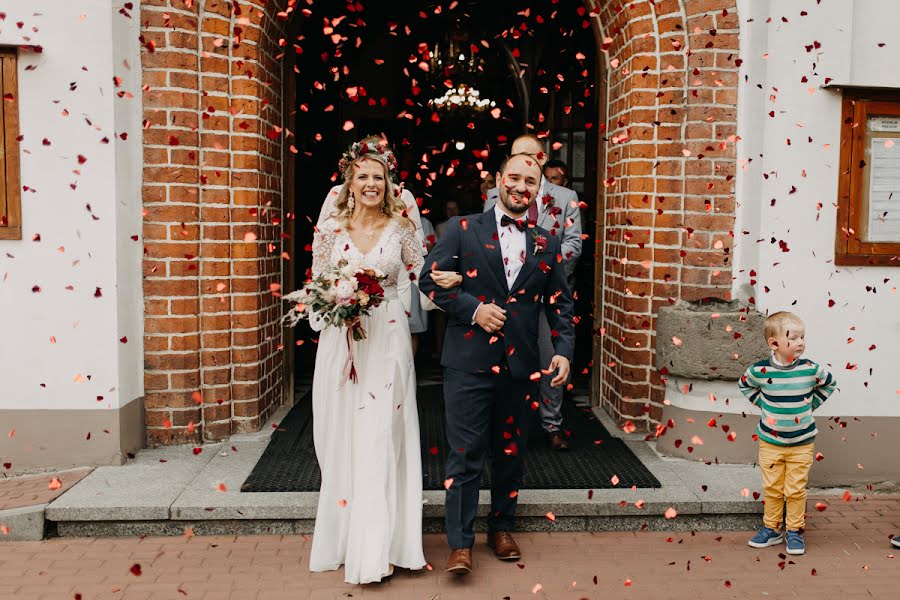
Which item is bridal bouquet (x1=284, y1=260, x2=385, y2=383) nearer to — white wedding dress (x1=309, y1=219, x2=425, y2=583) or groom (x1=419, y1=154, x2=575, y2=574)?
white wedding dress (x1=309, y1=219, x2=425, y2=583)

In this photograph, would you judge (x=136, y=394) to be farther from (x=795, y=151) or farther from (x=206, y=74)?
(x=795, y=151)

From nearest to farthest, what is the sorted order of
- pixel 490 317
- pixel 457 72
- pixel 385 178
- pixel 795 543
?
pixel 490 317 < pixel 385 178 < pixel 795 543 < pixel 457 72

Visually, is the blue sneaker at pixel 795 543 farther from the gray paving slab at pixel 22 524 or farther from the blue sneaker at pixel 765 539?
the gray paving slab at pixel 22 524

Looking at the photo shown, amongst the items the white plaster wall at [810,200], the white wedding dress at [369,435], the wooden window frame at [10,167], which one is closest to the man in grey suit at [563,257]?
the white plaster wall at [810,200]

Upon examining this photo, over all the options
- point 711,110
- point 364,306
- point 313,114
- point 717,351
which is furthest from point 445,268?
point 313,114

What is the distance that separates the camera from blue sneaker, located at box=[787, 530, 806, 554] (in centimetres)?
478

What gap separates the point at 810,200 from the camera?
5.88 metres

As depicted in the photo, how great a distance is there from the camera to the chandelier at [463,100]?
11883 mm

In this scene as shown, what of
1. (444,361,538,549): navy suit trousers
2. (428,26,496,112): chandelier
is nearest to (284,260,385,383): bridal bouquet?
(444,361,538,549): navy suit trousers

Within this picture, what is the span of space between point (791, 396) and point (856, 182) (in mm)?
1898

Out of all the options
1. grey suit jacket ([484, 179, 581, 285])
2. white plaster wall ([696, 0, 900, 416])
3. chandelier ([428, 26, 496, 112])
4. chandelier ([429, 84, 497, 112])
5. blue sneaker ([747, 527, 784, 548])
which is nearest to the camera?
blue sneaker ([747, 527, 784, 548])

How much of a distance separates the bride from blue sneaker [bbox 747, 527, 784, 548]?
189 centimetres

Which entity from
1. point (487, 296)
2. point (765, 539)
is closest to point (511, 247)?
point (487, 296)

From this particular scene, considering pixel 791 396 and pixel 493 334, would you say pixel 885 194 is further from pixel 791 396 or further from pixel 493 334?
pixel 493 334
